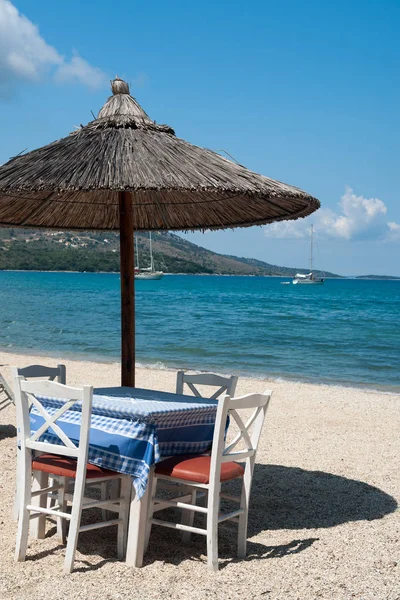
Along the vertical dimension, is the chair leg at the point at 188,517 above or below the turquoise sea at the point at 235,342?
above

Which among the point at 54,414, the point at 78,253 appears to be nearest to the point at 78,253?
the point at 78,253

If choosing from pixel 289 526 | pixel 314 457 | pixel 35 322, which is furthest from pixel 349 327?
pixel 289 526

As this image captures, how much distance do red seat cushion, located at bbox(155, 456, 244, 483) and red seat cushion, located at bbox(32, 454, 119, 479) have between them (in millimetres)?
273

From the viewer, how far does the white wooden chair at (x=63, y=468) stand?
3.33m

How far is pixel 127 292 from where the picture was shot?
485 centimetres

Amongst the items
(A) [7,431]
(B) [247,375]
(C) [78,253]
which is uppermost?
(C) [78,253]

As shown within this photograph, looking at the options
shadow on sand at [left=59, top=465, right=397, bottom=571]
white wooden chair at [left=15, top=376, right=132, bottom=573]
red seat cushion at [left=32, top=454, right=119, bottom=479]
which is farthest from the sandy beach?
red seat cushion at [left=32, top=454, right=119, bottom=479]

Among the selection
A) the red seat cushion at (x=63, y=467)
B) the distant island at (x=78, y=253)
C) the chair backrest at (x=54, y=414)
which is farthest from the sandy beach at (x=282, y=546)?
the distant island at (x=78, y=253)

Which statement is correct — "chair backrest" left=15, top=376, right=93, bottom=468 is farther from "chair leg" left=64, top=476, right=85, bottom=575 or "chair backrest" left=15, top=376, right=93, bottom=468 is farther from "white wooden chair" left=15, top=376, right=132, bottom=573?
"chair leg" left=64, top=476, right=85, bottom=575

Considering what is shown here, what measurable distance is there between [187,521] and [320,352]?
15391mm

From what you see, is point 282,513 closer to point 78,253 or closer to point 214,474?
point 214,474

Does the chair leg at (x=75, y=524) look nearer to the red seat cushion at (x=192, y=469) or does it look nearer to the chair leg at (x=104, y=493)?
the red seat cushion at (x=192, y=469)

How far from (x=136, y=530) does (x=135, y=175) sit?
6.61ft

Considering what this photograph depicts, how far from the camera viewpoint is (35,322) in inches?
1052
